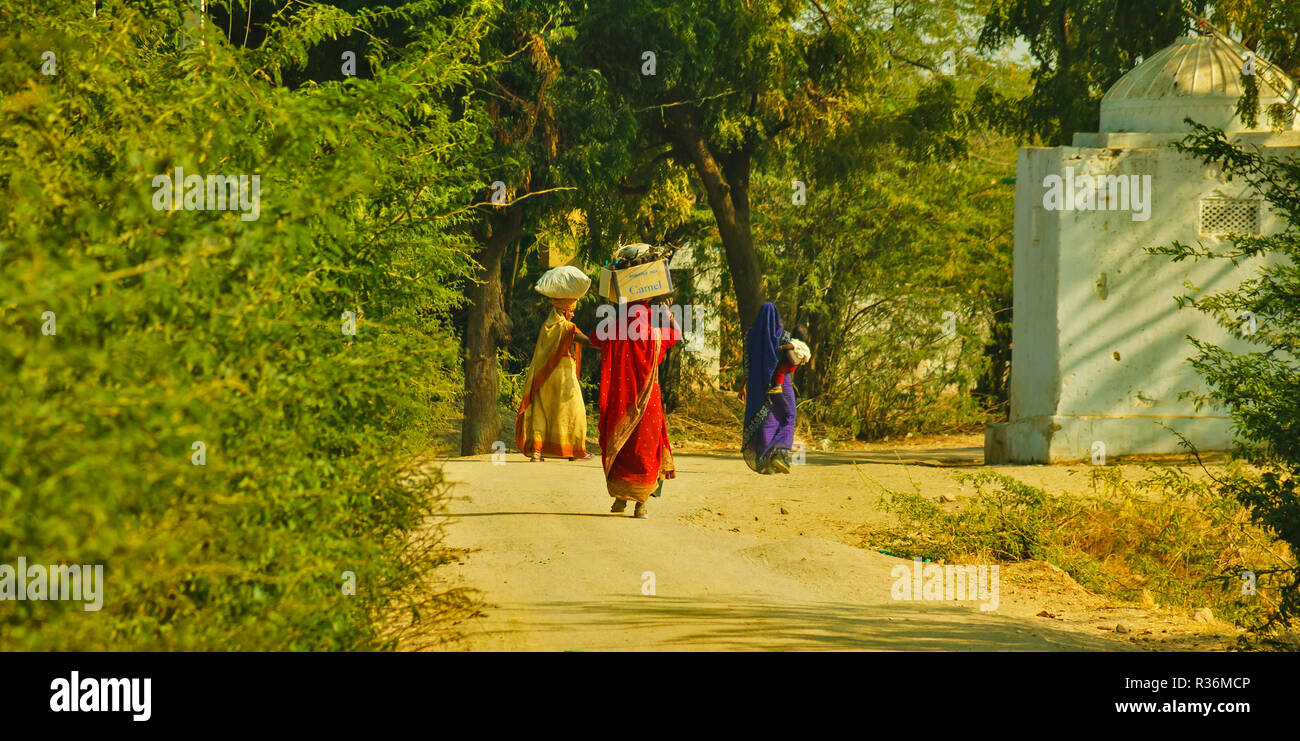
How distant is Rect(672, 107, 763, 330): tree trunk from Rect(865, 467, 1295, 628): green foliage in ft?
33.6

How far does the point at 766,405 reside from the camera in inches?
543

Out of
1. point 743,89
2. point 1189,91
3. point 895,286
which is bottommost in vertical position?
point 895,286

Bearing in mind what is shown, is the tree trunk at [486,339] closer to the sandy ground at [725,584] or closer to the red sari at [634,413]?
the sandy ground at [725,584]

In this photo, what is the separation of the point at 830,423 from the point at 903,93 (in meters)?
8.25

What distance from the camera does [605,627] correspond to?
6738mm

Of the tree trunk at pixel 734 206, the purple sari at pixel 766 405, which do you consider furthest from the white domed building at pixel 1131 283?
the tree trunk at pixel 734 206

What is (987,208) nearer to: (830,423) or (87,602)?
(830,423)

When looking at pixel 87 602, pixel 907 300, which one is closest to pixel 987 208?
pixel 907 300

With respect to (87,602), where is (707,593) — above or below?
below

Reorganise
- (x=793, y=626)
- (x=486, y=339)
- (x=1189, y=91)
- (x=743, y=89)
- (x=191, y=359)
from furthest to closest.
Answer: (x=743, y=89), (x=486, y=339), (x=1189, y=91), (x=793, y=626), (x=191, y=359)

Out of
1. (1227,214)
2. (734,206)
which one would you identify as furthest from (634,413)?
(734,206)

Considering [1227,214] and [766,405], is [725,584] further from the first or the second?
[1227,214]

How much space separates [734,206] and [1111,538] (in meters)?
11.9

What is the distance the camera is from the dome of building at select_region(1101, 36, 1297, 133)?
15672 millimetres
